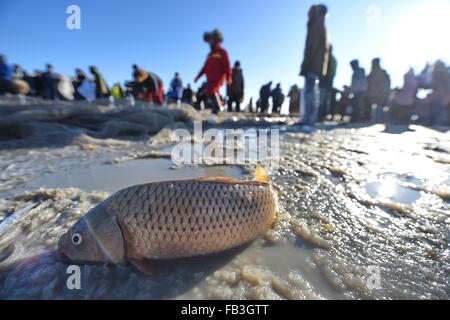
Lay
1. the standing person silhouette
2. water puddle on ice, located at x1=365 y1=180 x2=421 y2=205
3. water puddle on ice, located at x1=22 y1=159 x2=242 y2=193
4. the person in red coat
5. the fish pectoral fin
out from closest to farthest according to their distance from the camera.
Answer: the fish pectoral fin, water puddle on ice, located at x1=365 y1=180 x2=421 y2=205, water puddle on ice, located at x1=22 y1=159 x2=242 y2=193, the person in red coat, the standing person silhouette

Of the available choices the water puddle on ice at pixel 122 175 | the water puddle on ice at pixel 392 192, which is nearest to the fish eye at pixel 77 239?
the water puddle on ice at pixel 122 175

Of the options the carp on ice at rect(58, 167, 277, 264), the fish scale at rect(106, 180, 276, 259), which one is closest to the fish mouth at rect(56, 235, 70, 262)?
the carp on ice at rect(58, 167, 277, 264)

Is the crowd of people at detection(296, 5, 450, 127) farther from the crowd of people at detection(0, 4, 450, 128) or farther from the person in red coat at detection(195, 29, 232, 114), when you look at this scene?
the person in red coat at detection(195, 29, 232, 114)

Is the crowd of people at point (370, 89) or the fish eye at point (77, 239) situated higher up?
the crowd of people at point (370, 89)

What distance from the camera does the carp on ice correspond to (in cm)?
99

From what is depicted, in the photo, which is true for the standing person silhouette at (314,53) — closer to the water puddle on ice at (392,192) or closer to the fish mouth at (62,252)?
the water puddle on ice at (392,192)

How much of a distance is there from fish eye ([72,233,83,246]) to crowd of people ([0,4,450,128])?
6.44 m

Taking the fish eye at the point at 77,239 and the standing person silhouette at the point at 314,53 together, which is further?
the standing person silhouette at the point at 314,53

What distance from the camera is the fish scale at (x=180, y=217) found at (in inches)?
39.2

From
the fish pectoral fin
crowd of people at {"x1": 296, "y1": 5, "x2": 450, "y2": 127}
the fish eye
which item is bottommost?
the fish pectoral fin

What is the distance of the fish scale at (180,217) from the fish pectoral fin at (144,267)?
0.9 inches

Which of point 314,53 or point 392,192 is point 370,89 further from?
point 392,192

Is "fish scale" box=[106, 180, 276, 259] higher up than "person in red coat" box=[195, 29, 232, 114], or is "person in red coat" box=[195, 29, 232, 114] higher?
"person in red coat" box=[195, 29, 232, 114]
